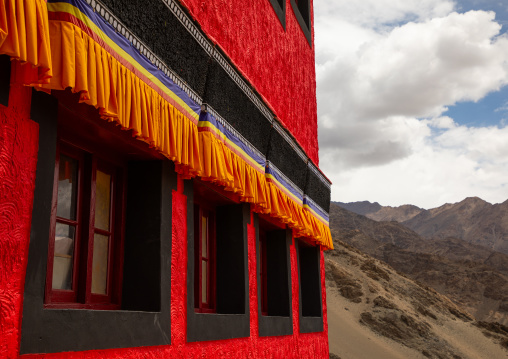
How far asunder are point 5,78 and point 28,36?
0.28 meters

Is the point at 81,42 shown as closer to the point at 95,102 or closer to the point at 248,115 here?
the point at 95,102

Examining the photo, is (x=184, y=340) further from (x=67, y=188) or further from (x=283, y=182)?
(x=283, y=182)

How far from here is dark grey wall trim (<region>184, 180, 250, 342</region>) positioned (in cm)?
418

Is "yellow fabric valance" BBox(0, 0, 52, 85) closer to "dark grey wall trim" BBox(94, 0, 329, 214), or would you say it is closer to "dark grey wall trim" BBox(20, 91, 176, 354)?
"dark grey wall trim" BBox(20, 91, 176, 354)

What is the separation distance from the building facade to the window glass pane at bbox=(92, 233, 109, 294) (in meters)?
0.01

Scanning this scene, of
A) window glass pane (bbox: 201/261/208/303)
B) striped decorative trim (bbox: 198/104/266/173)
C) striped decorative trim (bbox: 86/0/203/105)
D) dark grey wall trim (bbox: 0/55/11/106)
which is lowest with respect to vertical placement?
window glass pane (bbox: 201/261/208/303)

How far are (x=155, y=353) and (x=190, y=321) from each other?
1.87 ft

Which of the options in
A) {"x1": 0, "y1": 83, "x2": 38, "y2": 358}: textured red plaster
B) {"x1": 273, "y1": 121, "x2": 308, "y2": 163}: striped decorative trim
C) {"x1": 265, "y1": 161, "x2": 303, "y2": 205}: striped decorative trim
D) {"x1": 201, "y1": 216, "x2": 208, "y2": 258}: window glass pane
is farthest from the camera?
{"x1": 273, "y1": 121, "x2": 308, "y2": 163}: striped decorative trim

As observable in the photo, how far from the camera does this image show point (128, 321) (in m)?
3.31

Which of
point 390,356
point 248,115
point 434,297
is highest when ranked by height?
point 248,115

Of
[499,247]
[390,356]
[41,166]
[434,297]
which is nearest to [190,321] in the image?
[41,166]

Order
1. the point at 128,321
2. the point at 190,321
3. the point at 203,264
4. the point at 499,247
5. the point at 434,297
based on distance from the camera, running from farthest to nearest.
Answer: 1. the point at 499,247
2. the point at 434,297
3. the point at 203,264
4. the point at 190,321
5. the point at 128,321

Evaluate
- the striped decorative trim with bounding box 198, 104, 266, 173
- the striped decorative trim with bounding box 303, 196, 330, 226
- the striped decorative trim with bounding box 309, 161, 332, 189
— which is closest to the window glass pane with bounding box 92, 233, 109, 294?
the striped decorative trim with bounding box 198, 104, 266, 173

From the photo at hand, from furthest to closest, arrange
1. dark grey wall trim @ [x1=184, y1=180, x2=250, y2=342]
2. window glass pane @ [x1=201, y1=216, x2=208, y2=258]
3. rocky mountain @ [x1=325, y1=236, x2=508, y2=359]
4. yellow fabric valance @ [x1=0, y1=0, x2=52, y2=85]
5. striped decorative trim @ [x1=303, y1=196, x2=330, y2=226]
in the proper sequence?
1. rocky mountain @ [x1=325, y1=236, x2=508, y2=359]
2. striped decorative trim @ [x1=303, y1=196, x2=330, y2=226]
3. window glass pane @ [x1=201, y1=216, x2=208, y2=258]
4. dark grey wall trim @ [x1=184, y1=180, x2=250, y2=342]
5. yellow fabric valance @ [x1=0, y1=0, x2=52, y2=85]
